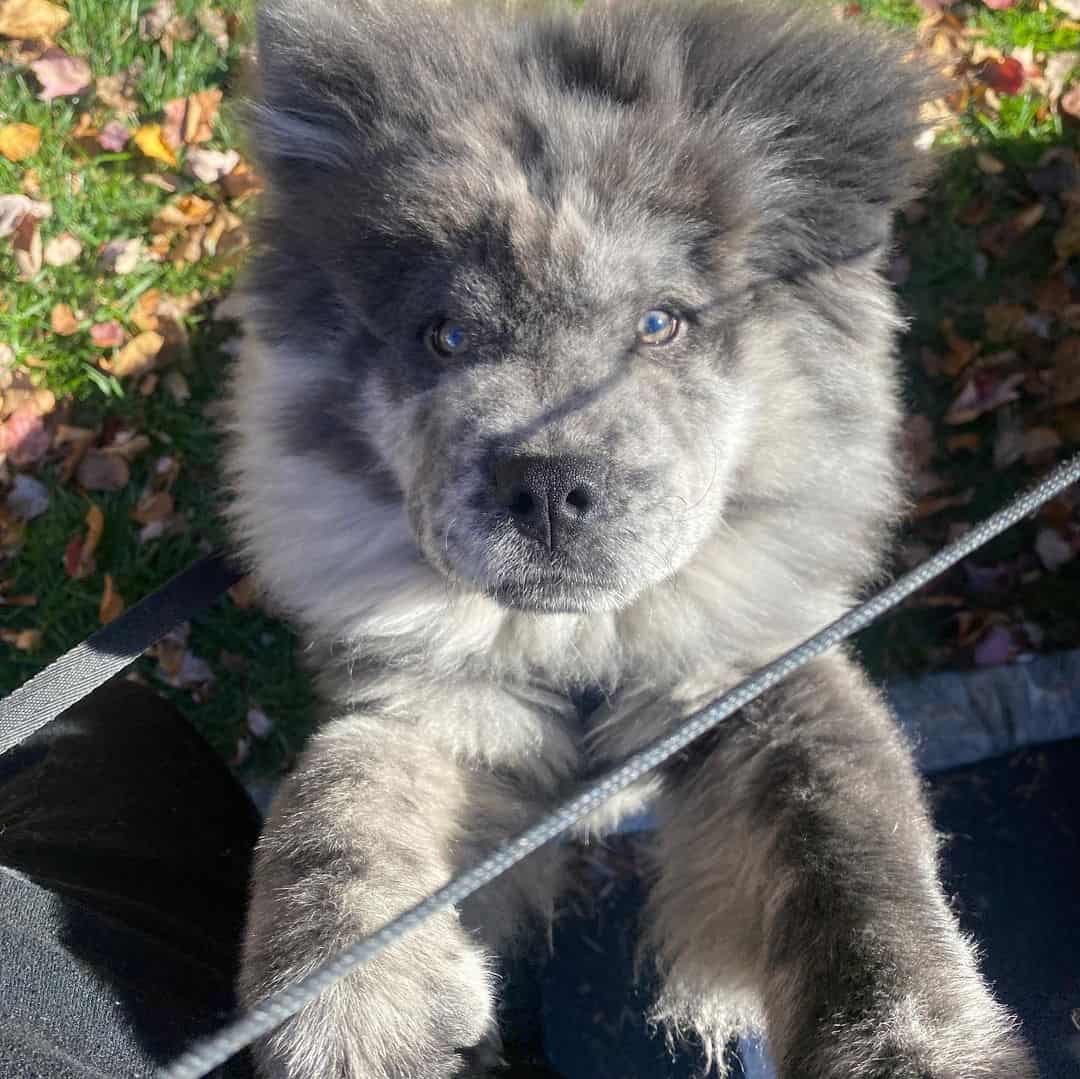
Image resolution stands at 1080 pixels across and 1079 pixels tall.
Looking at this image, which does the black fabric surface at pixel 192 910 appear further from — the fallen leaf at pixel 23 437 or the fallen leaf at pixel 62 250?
the fallen leaf at pixel 62 250

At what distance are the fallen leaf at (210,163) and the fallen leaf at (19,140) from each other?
1.74 ft

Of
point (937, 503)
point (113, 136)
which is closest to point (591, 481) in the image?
point (937, 503)

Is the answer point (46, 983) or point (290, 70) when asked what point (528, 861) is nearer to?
point (46, 983)

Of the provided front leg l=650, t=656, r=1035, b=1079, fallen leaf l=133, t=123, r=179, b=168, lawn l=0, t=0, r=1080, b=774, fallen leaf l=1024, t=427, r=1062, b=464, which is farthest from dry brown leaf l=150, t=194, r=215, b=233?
fallen leaf l=1024, t=427, r=1062, b=464

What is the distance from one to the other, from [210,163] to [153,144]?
0.72ft

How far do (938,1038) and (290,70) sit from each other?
2.20 m

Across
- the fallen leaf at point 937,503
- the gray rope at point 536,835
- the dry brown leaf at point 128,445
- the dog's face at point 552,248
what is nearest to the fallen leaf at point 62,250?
the dry brown leaf at point 128,445

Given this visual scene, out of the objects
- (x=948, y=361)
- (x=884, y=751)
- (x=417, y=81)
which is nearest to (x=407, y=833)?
(x=884, y=751)

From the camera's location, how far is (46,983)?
5.51 ft

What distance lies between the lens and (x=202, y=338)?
11.8 feet

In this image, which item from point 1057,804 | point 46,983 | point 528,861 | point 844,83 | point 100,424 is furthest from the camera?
point 100,424

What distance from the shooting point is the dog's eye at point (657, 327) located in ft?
6.70

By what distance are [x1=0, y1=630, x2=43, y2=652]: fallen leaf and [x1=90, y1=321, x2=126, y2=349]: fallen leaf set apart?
997mm

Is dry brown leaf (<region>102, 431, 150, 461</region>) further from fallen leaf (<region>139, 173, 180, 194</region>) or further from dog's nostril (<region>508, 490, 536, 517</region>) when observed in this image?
dog's nostril (<region>508, 490, 536, 517</region>)
